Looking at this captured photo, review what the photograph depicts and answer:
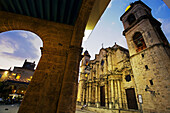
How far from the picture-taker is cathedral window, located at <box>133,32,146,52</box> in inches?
447

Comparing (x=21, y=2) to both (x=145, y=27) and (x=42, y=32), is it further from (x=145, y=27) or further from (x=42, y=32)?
(x=145, y=27)

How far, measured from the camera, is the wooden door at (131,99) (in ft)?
35.1

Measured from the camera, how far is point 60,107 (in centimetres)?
264

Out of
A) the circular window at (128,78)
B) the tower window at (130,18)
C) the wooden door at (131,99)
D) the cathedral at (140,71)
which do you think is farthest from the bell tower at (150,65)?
the circular window at (128,78)

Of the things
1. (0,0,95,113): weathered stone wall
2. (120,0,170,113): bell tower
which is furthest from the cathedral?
(0,0,95,113): weathered stone wall

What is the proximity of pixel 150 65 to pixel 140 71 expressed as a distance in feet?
4.39

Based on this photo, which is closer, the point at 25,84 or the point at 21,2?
the point at 21,2

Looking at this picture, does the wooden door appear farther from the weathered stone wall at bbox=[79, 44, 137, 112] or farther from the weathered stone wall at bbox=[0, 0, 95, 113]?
the weathered stone wall at bbox=[0, 0, 95, 113]

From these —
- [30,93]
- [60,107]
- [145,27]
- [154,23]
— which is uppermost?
[154,23]

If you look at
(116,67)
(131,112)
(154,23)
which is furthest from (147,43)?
(131,112)

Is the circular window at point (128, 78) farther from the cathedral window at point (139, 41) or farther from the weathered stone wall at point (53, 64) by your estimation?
the weathered stone wall at point (53, 64)

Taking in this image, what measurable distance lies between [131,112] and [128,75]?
4.88 meters

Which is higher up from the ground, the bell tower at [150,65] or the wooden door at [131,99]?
the bell tower at [150,65]

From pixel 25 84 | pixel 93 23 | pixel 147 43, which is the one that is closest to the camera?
pixel 93 23
